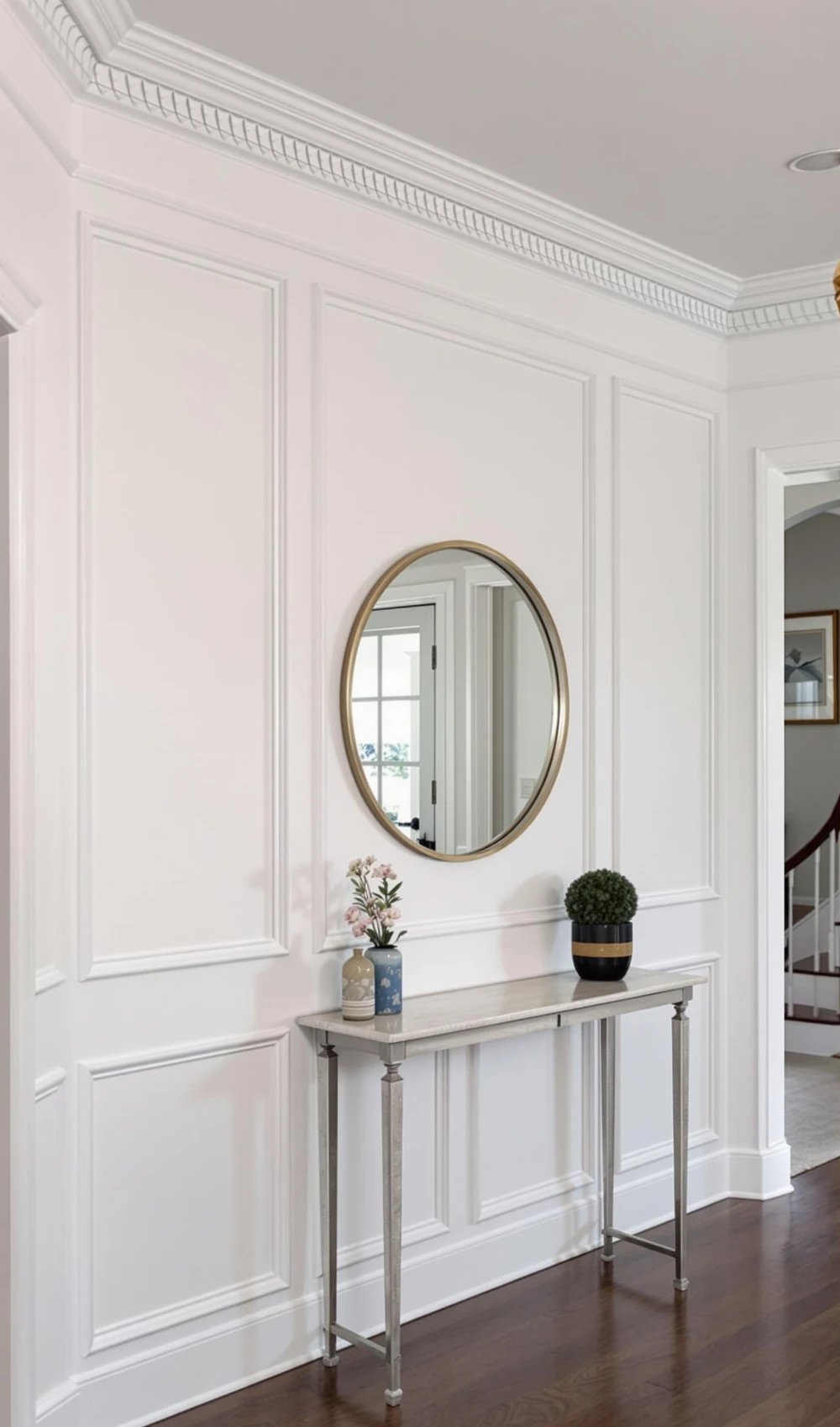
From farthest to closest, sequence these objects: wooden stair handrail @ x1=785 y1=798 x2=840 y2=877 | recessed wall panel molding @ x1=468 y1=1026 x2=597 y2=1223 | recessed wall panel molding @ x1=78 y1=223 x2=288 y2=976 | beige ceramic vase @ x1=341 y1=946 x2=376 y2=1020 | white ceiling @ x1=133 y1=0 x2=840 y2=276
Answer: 1. wooden stair handrail @ x1=785 y1=798 x2=840 y2=877
2. recessed wall panel molding @ x1=468 y1=1026 x2=597 y2=1223
3. beige ceramic vase @ x1=341 y1=946 x2=376 y2=1020
4. recessed wall panel molding @ x1=78 y1=223 x2=288 y2=976
5. white ceiling @ x1=133 y1=0 x2=840 y2=276

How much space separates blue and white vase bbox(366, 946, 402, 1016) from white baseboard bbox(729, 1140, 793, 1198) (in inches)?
74.2

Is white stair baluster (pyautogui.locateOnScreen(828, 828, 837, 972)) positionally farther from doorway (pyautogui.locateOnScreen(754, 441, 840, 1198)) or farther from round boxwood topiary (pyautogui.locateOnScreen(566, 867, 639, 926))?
round boxwood topiary (pyautogui.locateOnScreen(566, 867, 639, 926))

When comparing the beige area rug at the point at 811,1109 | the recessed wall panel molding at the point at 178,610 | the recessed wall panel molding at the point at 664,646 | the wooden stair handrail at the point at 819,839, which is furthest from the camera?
the wooden stair handrail at the point at 819,839

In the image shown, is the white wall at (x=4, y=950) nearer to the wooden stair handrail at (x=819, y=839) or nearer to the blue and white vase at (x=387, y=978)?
the blue and white vase at (x=387, y=978)

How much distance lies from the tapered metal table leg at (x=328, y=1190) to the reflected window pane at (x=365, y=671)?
2.91ft

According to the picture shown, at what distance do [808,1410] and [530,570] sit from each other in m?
2.26

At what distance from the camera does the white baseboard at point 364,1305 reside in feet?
9.68

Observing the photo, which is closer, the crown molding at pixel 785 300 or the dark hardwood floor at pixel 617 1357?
the dark hardwood floor at pixel 617 1357

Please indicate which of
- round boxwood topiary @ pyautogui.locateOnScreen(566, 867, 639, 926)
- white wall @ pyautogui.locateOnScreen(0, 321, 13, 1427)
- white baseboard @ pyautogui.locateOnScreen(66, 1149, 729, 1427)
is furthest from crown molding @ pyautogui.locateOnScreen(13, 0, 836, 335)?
white baseboard @ pyautogui.locateOnScreen(66, 1149, 729, 1427)

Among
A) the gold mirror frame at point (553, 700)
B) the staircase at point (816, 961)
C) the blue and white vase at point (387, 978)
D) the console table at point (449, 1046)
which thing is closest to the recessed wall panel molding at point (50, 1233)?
the console table at point (449, 1046)

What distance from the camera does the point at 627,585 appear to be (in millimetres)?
4305

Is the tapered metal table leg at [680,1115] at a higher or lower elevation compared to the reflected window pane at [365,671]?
lower

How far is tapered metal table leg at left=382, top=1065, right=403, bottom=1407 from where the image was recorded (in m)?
3.05

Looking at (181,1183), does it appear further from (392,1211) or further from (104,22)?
(104,22)
